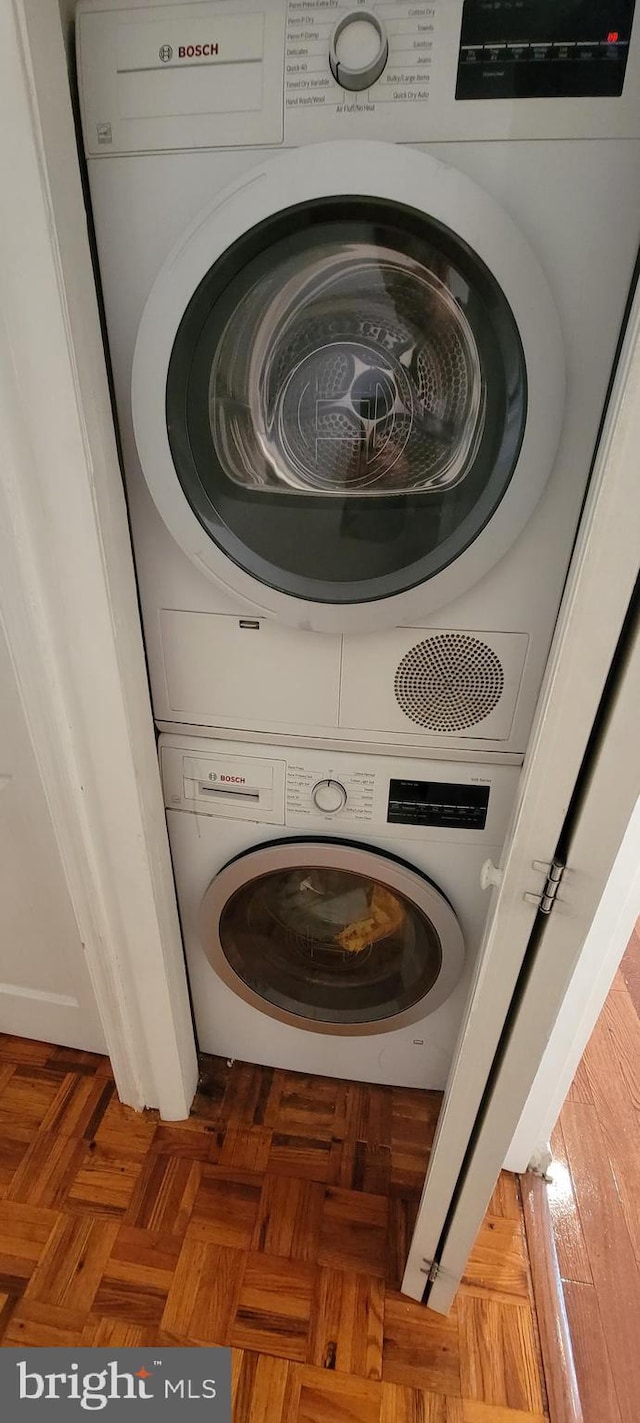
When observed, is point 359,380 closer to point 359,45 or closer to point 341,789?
point 359,45

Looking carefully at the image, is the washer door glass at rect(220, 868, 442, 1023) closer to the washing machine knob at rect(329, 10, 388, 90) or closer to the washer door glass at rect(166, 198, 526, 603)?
the washer door glass at rect(166, 198, 526, 603)

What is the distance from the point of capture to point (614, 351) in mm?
684

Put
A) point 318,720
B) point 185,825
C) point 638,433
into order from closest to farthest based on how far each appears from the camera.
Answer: point 638,433, point 318,720, point 185,825

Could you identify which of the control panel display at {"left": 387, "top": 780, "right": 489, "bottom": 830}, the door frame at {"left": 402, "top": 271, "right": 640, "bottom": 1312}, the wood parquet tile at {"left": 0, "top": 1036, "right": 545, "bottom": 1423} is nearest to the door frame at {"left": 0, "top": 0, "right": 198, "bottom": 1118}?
the wood parquet tile at {"left": 0, "top": 1036, "right": 545, "bottom": 1423}

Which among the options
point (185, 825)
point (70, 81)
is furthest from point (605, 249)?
point (185, 825)

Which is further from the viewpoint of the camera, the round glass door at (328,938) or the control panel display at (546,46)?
the round glass door at (328,938)

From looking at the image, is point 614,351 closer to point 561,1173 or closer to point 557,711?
point 557,711

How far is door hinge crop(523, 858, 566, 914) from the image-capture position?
0.63 meters

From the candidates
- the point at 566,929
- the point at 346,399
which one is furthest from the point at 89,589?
the point at 566,929

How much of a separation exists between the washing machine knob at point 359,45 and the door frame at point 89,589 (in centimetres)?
27

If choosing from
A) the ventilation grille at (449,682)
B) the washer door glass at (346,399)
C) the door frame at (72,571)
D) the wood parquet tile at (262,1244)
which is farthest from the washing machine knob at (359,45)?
the wood parquet tile at (262,1244)

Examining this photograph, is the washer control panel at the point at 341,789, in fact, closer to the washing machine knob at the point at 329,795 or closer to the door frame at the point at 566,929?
the washing machine knob at the point at 329,795

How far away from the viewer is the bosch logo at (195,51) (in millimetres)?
644

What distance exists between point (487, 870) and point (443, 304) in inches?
23.7
